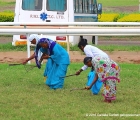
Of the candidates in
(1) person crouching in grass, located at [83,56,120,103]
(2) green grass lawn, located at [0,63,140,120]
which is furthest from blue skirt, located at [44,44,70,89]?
(1) person crouching in grass, located at [83,56,120,103]

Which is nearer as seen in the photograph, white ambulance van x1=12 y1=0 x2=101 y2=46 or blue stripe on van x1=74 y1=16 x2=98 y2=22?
white ambulance van x1=12 y1=0 x2=101 y2=46

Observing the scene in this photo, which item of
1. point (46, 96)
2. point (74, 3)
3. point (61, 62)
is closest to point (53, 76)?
point (61, 62)

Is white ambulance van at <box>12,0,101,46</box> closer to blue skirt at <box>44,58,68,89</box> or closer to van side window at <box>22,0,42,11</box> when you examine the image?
van side window at <box>22,0,42,11</box>

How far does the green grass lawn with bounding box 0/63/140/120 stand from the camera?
7.70 meters

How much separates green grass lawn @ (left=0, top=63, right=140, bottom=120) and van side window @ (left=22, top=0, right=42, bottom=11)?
22.6ft

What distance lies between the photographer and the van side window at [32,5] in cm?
1839

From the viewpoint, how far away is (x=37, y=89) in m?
9.84

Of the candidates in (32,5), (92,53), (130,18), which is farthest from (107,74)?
(130,18)

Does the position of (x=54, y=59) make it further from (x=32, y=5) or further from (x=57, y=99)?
(x=32, y=5)

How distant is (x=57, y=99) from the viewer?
887cm

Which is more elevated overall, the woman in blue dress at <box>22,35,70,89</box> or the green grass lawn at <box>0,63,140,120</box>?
the woman in blue dress at <box>22,35,70,89</box>

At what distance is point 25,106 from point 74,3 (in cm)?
1092

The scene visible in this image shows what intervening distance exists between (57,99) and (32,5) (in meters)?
9.93

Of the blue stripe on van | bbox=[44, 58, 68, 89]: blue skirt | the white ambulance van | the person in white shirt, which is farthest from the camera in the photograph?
the blue stripe on van
